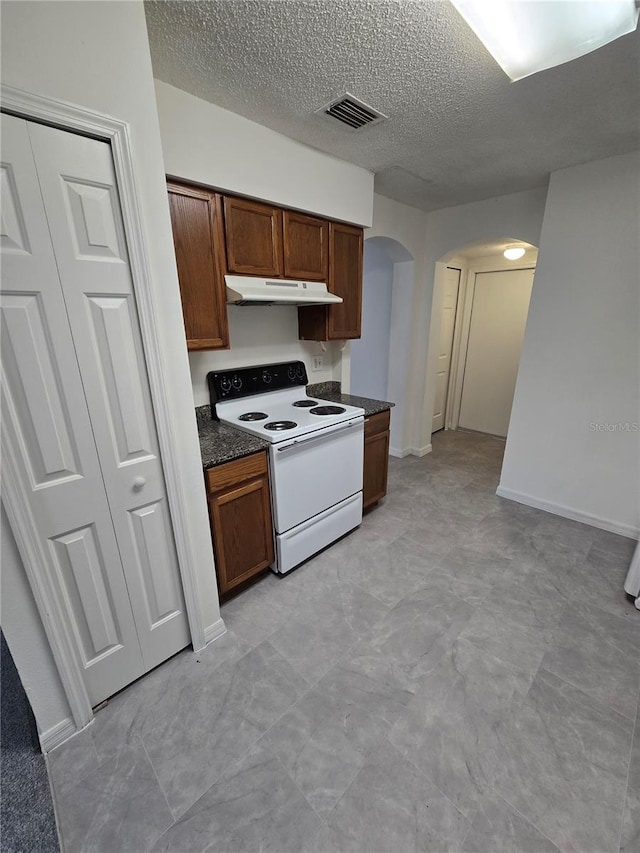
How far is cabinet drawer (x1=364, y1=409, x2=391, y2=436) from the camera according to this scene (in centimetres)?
262

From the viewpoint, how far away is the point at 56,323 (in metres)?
1.12

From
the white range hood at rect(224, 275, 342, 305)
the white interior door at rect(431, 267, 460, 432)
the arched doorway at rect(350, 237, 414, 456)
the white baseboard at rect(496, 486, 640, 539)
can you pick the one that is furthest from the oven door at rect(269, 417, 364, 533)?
the white interior door at rect(431, 267, 460, 432)

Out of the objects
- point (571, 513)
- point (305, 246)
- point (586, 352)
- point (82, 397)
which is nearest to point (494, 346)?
point (586, 352)

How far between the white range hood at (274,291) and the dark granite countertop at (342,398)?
2.48ft

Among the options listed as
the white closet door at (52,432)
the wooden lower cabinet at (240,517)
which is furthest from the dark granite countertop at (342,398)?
the white closet door at (52,432)

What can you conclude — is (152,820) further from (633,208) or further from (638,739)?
(633,208)

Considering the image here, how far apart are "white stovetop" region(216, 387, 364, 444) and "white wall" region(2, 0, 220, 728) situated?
605 millimetres

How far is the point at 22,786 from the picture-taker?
1239 mm

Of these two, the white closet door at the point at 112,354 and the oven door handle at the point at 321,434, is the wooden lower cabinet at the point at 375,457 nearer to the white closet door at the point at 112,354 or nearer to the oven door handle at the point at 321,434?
the oven door handle at the point at 321,434

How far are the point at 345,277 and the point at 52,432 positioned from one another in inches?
82.4

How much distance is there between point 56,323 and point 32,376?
0.18 metres

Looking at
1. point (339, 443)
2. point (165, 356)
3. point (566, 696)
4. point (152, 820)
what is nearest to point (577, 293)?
point (339, 443)

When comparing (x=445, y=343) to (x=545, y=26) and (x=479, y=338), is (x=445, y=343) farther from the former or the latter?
(x=545, y=26)

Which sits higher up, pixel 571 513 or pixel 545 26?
pixel 545 26
